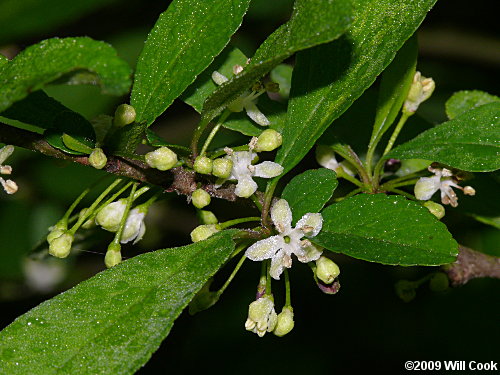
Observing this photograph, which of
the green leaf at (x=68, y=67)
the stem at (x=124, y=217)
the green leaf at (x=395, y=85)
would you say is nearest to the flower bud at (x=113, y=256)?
the stem at (x=124, y=217)

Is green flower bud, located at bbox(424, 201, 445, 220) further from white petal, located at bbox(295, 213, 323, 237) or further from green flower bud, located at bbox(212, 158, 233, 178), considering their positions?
green flower bud, located at bbox(212, 158, 233, 178)

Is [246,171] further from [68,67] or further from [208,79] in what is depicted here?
[68,67]

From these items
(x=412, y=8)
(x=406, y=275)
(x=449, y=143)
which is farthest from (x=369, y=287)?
(x=412, y=8)

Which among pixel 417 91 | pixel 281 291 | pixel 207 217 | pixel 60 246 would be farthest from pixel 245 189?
pixel 281 291

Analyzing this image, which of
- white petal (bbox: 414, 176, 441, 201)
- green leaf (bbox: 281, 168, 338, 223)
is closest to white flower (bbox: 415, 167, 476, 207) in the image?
white petal (bbox: 414, 176, 441, 201)

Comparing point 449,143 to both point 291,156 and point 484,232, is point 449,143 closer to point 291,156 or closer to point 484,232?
point 291,156

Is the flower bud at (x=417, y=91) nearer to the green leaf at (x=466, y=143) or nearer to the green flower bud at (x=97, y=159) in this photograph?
the green leaf at (x=466, y=143)
